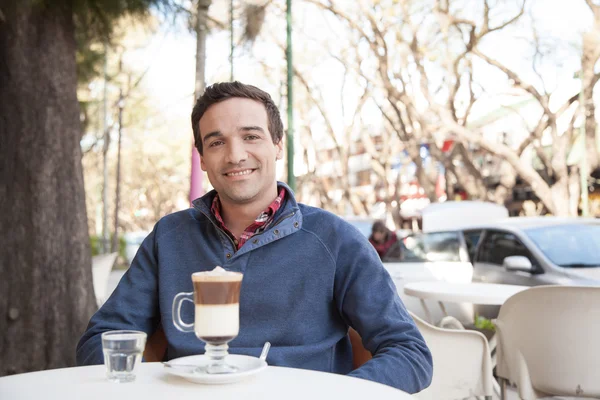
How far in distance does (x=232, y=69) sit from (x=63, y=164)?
9.69m

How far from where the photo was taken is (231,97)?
2529 mm

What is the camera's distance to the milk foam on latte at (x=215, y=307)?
1.75 meters

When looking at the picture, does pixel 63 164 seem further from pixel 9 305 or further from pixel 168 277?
pixel 168 277

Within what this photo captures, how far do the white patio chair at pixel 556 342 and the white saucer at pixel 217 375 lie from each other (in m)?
2.22

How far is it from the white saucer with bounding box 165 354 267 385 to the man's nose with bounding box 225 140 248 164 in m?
0.74

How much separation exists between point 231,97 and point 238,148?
180 mm

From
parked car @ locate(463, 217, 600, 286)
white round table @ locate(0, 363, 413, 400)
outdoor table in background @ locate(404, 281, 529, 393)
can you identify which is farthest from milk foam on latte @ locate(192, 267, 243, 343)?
parked car @ locate(463, 217, 600, 286)

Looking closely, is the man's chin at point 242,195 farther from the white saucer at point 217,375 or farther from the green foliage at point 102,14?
the green foliage at point 102,14

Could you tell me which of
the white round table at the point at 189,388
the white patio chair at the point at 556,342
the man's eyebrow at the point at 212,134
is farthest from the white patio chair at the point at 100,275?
the white round table at the point at 189,388

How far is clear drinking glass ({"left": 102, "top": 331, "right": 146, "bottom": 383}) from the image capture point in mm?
1805

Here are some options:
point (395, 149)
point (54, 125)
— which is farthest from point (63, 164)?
point (395, 149)

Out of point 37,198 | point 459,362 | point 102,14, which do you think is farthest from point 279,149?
point 102,14

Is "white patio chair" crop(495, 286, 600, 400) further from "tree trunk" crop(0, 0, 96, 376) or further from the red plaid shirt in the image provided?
"tree trunk" crop(0, 0, 96, 376)

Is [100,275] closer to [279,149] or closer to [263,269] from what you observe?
[279,149]
